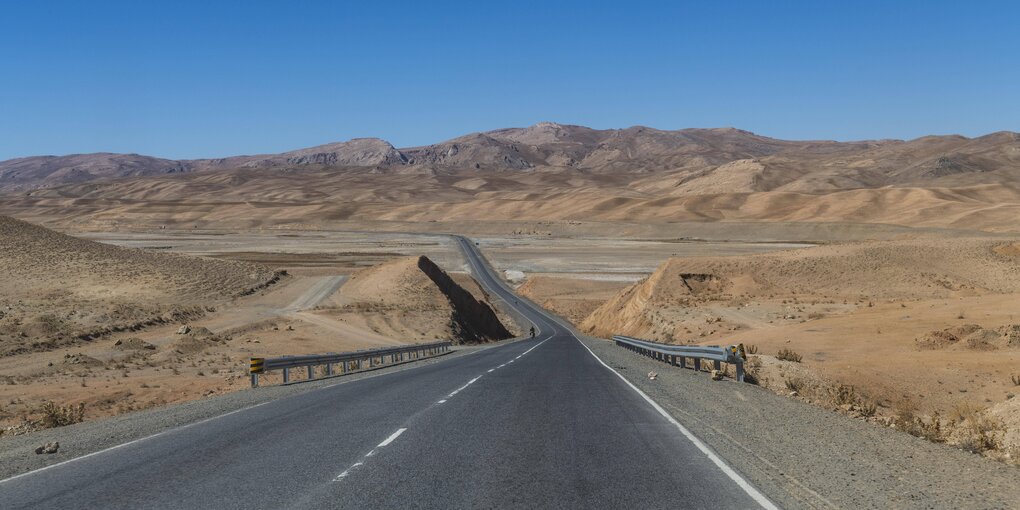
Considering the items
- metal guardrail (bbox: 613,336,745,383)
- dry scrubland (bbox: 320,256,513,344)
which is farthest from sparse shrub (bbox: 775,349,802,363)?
dry scrubland (bbox: 320,256,513,344)

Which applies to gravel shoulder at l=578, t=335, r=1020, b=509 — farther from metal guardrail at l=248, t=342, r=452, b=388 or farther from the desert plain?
metal guardrail at l=248, t=342, r=452, b=388

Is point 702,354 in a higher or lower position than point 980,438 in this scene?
lower

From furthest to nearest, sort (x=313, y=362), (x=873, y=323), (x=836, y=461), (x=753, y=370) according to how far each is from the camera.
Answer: (x=873, y=323) → (x=313, y=362) → (x=753, y=370) → (x=836, y=461)

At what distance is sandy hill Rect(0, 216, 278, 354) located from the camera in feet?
135

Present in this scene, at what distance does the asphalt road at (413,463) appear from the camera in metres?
8.19

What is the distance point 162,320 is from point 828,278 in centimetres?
4439

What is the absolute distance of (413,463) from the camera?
32.2 ft

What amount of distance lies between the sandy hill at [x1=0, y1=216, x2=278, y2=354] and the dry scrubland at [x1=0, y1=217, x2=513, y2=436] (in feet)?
0.33

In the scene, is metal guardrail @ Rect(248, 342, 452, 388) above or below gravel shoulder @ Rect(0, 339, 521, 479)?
below

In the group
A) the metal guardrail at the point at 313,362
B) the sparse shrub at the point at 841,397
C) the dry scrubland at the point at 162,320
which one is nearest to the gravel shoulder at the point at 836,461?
the sparse shrub at the point at 841,397

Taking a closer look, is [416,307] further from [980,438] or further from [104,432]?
[980,438]

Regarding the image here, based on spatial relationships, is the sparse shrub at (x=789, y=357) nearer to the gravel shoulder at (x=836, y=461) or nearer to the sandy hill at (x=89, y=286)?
the gravel shoulder at (x=836, y=461)

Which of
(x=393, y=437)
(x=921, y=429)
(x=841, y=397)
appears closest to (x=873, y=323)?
(x=841, y=397)

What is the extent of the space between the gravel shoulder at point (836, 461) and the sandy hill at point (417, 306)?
3908 centimetres
